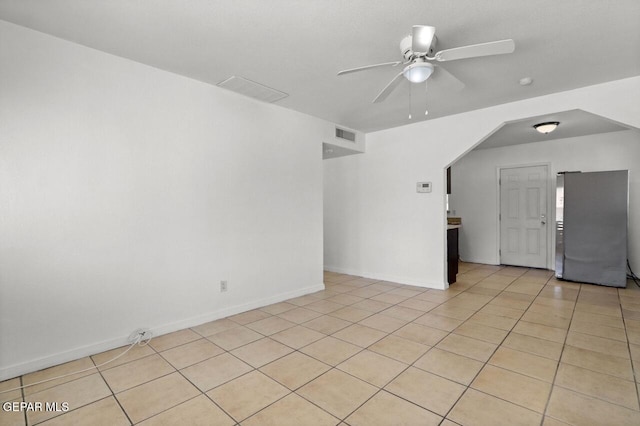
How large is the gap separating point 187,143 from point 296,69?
4.58ft

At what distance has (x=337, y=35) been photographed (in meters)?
2.40

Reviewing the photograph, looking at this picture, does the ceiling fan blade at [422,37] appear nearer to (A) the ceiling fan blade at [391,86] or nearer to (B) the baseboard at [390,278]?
(A) the ceiling fan blade at [391,86]

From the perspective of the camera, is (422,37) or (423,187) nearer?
(422,37)

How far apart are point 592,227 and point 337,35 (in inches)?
211

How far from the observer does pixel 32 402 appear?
6.42 ft

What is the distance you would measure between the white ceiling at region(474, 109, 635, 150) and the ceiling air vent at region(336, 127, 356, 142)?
6.83ft

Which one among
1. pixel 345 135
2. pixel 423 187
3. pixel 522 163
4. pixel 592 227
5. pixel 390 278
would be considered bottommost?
pixel 390 278

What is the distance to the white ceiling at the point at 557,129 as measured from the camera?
442 centimetres

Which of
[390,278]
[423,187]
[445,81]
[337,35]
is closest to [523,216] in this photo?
[423,187]

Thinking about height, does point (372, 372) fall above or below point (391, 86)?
below

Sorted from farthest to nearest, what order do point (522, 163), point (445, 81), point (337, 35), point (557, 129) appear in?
point (522, 163) → point (557, 129) → point (445, 81) → point (337, 35)

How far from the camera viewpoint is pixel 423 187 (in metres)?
4.78

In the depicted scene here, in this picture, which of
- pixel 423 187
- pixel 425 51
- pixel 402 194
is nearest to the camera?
pixel 425 51

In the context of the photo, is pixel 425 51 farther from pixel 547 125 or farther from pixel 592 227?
pixel 592 227
